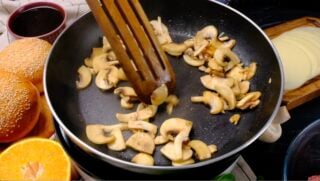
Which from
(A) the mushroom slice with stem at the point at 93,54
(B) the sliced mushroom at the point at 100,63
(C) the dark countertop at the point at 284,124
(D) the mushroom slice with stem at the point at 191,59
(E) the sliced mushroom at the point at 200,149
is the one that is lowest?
(C) the dark countertop at the point at 284,124

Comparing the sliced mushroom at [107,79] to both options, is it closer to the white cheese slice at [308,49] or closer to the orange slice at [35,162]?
the orange slice at [35,162]

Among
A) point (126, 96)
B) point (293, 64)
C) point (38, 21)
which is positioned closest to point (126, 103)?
point (126, 96)

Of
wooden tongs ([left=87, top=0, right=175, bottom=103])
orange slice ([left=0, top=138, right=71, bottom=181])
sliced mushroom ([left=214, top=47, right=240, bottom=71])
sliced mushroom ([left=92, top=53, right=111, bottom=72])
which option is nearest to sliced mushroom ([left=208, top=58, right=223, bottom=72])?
sliced mushroom ([left=214, top=47, right=240, bottom=71])

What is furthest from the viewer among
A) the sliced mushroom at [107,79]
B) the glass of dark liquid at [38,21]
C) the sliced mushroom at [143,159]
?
the glass of dark liquid at [38,21]

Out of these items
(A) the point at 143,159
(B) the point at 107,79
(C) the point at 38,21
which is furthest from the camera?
(C) the point at 38,21

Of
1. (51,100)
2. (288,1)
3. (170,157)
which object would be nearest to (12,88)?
(51,100)

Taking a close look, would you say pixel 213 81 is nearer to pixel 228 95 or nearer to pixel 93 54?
pixel 228 95

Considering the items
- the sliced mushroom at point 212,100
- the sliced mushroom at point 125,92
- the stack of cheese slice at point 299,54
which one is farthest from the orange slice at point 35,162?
the stack of cheese slice at point 299,54
